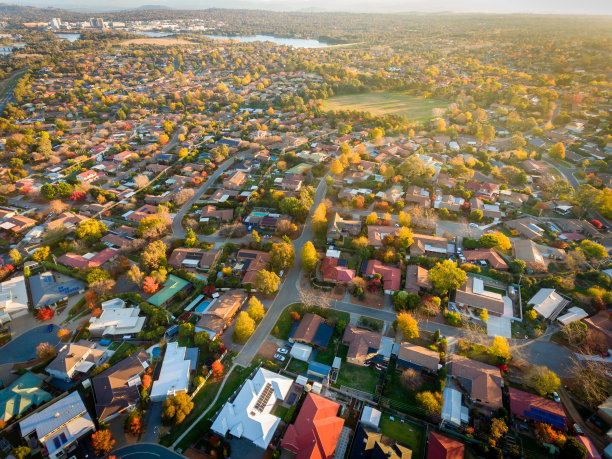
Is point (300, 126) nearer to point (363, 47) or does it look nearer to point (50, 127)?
point (50, 127)

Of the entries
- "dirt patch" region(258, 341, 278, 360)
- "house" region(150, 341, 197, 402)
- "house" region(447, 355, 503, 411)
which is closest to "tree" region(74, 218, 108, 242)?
"house" region(150, 341, 197, 402)

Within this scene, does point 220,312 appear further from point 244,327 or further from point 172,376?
point 172,376

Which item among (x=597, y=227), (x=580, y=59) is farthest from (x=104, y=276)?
(x=580, y=59)

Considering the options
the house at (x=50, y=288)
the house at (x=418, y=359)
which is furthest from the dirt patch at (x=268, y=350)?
the house at (x=50, y=288)

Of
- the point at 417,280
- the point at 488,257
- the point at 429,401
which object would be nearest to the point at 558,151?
the point at 488,257

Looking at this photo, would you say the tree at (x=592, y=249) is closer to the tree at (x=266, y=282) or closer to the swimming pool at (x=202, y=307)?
the tree at (x=266, y=282)

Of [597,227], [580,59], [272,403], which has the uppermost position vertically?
[580,59]

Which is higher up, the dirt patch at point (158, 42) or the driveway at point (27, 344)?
the dirt patch at point (158, 42)
